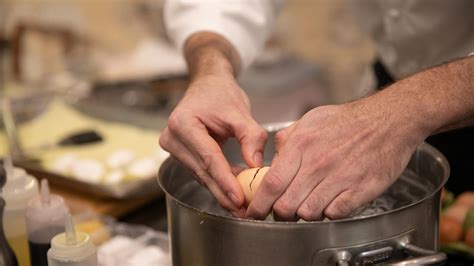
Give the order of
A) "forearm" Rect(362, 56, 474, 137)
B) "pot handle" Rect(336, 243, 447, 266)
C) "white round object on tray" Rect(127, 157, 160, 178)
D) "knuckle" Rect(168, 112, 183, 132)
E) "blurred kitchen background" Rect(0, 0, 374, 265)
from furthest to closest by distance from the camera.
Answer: "white round object on tray" Rect(127, 157, 160, 178)
"blurred kitchen background" Rect(0, 0, 374, 265)
"knuckle" Rect(168, 112, 183, 132)
"forearm" Rect(362, 56, 474, 137)
"pot handle" Rect(336, 243, 447, 266)

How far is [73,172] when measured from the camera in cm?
135

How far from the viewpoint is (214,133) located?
0.85 meters

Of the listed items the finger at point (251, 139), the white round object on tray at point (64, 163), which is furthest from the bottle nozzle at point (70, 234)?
the white round object on tray at point (64, 163)

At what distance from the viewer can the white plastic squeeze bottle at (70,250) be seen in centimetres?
73

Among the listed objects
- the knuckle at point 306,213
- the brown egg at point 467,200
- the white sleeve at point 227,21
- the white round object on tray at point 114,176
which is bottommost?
the white round object on tray at point 114,176

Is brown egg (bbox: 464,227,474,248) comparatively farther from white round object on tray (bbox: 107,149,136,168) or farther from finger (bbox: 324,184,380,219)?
white round object on tray (bbox: 107,149,136,168)

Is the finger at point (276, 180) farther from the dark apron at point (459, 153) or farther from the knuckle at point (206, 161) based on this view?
the dark apron at point (459, 153)

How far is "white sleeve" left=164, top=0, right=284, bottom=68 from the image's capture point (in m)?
1.13

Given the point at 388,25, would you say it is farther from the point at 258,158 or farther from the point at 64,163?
the point at 64,163

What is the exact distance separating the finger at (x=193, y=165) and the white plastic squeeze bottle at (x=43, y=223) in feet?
0.50

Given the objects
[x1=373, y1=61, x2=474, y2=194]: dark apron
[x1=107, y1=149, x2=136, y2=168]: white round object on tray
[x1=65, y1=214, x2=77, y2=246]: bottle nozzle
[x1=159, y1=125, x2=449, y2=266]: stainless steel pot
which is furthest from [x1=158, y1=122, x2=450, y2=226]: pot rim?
[x1=107, y1=149, x2=136, y2=168]: white round object on tray

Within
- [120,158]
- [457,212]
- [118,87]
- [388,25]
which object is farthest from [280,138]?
[118,87]

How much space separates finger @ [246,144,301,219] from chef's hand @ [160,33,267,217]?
0.17 feet

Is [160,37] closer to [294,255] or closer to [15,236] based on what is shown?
[15,236]
